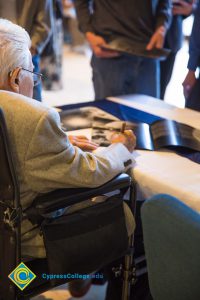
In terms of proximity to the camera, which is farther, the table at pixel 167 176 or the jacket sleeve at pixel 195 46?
the jacket sleeve at pixel 195 46

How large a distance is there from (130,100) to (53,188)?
3.64ft

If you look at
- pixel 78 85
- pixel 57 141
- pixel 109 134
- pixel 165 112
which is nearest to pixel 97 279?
pixel 109 134

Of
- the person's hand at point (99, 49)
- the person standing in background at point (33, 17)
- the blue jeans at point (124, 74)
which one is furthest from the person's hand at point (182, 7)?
the person standing in background at point (33, 17)

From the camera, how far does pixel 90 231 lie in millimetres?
1379

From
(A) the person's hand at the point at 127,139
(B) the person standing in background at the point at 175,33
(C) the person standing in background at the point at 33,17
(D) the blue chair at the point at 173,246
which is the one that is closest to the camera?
(D) the blue chair at the point at 173,246

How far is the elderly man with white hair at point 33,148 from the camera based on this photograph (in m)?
1.25

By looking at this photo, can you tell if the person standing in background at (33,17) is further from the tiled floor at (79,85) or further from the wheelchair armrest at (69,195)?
the tiled floor at (79,85)

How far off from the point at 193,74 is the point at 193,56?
97 millimetres

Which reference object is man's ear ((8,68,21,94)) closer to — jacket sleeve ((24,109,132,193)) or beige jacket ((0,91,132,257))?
beige jacket ((0,91,132,257))

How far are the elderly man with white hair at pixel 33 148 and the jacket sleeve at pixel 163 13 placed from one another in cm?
146

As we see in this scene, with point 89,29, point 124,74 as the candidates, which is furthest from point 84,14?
point 124,74

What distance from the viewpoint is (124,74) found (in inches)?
105

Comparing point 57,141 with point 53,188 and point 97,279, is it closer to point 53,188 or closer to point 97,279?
point 53,188

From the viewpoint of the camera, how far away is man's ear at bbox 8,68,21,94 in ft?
4.55
